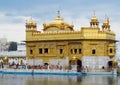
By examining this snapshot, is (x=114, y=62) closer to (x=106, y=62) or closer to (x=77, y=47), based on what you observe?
(x=106, y=62)

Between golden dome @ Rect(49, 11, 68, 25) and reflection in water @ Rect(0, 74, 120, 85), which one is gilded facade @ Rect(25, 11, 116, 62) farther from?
reflection in water @ Rect(0, 74, 120, 85)

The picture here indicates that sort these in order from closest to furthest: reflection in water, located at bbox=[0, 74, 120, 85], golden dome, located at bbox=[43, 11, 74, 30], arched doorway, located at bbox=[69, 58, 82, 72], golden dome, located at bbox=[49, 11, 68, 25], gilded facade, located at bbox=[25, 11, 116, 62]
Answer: reflection in water, located at bbox=[0, 74, 120, 85] → arched doorway, located at bbox=[69, 58, 82, 72] → gilded facade, located at bbox=[25, 11, 116, 62] → golden dome, located at bbox=[43, 11, 74, 30] → golden dome, located at bbox=[49, 11, 68, 25]

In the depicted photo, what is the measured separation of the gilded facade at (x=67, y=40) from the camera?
47219 millimetres

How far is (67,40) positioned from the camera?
48375 mm

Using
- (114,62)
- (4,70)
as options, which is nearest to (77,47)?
(114,62)

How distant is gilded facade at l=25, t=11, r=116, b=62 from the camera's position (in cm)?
4722

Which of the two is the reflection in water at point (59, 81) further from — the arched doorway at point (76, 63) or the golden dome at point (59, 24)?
the golden dome at point (59, 24)

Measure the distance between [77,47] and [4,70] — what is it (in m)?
8.75

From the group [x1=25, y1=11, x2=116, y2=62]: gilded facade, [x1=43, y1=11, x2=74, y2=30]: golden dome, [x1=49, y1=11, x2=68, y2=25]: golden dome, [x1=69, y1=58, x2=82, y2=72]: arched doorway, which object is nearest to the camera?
[x1=69, y1=58, x2=82, y2=72]: arched doorway

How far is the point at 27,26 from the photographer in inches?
2029

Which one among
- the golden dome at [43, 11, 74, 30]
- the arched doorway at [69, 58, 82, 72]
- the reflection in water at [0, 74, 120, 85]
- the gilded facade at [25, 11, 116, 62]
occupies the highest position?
the golden dome at [43, 11, 74, 30]

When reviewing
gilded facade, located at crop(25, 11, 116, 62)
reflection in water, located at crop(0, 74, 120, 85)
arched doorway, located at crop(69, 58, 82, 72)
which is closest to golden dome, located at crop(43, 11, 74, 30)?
gilded facade, located at crop(25, 11, 116, 62)

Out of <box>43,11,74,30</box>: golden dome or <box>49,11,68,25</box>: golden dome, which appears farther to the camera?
<box>49,11,68,25</box>: golden dome

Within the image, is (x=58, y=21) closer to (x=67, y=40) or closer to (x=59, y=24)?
(x=59, y=24)
